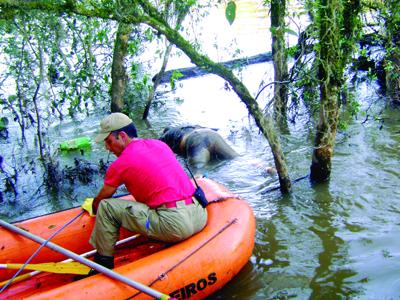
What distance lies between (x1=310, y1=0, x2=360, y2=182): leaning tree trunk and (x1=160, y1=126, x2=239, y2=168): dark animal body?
7.07 feet

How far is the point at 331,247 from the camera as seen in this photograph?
438cm

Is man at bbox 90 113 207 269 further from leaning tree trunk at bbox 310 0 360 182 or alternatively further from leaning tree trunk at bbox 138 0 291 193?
leaning tree trunk at bbox 310 0 360 182

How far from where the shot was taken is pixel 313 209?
16.9 feet

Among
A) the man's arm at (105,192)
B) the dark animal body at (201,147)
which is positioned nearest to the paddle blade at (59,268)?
the man's arm at (105,192)

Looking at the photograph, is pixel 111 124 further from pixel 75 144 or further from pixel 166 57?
pixel 166 57

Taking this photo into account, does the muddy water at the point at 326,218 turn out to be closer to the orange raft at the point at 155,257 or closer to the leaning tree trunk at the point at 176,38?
the orange raft at the point at 155,257

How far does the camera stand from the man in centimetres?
364

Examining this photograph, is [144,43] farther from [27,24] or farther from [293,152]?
[293,152]

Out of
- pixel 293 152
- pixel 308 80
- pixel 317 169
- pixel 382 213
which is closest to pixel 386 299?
pixel 382 213

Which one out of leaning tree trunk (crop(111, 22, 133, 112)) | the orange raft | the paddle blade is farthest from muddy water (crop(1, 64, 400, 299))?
the paddle blade

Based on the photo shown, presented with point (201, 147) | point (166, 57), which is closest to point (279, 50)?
point (201, 147)

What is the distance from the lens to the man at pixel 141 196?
3.64 metres

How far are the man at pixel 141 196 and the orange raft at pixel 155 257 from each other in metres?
0.22

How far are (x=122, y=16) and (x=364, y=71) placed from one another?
709 cm
